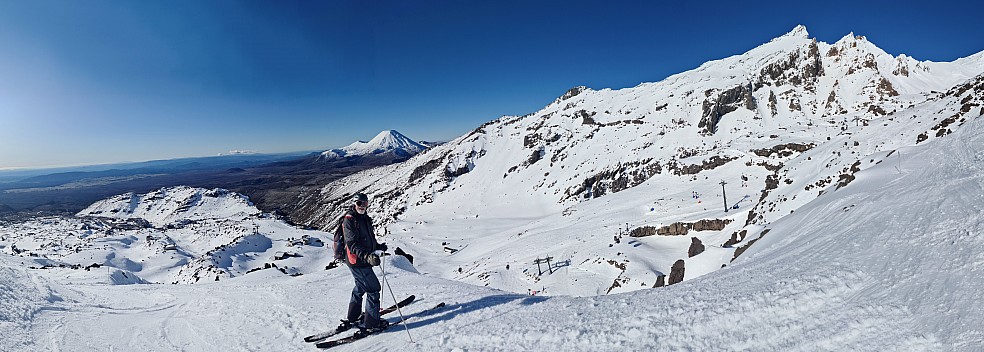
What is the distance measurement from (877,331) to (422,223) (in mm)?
86205

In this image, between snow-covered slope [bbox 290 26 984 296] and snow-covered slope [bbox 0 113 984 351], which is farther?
snow-covered slope [bbox 290 26 984 296]

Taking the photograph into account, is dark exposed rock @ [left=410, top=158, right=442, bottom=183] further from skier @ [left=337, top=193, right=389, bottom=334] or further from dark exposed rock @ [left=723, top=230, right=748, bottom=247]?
skier @ [left=337, top=193, right=389, bottom=334]

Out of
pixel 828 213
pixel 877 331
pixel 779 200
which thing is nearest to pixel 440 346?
pixel 877 331

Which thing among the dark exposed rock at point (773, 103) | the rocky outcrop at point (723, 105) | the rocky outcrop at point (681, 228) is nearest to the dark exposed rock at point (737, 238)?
the rocky outcrop at point (681, 228)

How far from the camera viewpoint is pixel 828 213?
12.6 m

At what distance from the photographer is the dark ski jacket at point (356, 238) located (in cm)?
649

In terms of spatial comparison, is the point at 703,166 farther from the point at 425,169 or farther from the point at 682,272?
the point at 425,169

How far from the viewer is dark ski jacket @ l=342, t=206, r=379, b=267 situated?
649 cm

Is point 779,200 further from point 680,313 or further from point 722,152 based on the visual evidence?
point 722,152

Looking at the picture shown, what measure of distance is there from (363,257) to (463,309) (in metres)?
2.30

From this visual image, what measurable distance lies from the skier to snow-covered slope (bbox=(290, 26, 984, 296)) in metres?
16.4

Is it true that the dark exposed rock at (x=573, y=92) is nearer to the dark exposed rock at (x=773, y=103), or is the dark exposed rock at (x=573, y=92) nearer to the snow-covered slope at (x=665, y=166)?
the snow-covered slope at (x=665, y=166)

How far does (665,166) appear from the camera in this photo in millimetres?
59844

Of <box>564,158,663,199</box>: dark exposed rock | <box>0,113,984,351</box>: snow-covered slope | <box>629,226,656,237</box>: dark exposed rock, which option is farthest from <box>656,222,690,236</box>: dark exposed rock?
<box>564,158,663,199</box>: dark exposed rock
